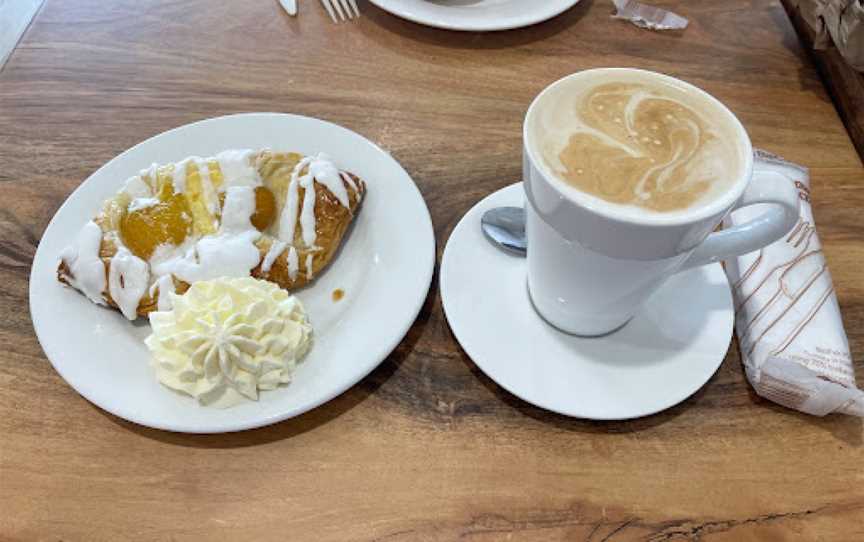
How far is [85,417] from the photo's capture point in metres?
0.76

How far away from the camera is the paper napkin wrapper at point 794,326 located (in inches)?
28.8

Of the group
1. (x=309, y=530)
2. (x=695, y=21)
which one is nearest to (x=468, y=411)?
(x=309, y=530)

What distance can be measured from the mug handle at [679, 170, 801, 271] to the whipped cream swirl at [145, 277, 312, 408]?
437mm

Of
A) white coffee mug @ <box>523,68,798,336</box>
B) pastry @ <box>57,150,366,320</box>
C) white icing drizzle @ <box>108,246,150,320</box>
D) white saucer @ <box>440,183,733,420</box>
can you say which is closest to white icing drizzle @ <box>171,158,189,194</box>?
pastry @ <box>57,150,366,320</box>

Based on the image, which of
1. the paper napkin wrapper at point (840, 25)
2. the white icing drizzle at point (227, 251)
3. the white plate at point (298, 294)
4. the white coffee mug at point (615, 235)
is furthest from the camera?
the paper napkin wrapper at point (840, 25)

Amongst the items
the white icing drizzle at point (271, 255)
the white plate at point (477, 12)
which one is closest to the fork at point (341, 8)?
the white plate at point (477, 12)

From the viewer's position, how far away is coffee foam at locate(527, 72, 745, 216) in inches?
24.6

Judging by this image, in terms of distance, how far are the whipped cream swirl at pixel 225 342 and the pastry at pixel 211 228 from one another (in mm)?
52

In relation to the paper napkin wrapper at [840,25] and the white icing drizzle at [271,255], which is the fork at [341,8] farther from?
the paper napkin wrapper at [840,25]

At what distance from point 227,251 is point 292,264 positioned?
79mm

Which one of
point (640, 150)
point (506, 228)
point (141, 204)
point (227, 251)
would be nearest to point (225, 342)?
point (227, 251)

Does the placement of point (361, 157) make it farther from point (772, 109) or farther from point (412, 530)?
point (772, 109)

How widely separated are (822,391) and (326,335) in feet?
1.78

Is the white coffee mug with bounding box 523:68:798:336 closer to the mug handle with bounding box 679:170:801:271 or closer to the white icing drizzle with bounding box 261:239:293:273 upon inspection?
the mug handle with bounding box 679:170:801:271
